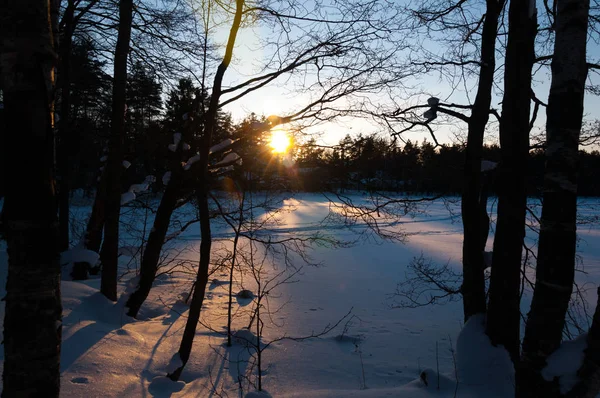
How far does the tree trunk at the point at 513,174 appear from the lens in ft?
14.0

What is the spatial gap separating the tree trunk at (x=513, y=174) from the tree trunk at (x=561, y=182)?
76.6 inches

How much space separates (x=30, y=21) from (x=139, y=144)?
7276 mm

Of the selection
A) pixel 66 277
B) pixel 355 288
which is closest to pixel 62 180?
pixel 66 277

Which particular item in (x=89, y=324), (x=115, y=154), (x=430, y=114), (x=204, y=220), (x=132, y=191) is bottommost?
(x=89, y=324)

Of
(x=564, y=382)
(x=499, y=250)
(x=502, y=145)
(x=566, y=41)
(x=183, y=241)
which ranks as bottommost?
(x=183, y=241)

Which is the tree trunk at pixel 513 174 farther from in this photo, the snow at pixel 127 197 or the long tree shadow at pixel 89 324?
the snow at pixel 127 197

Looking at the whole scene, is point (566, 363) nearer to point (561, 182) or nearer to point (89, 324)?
point (561, 182)

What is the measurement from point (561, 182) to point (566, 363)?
1.08 metres

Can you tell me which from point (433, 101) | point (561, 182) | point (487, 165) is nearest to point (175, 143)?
point (433, 101)

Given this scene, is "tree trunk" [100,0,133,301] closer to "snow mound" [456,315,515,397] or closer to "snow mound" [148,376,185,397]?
"snow mound" [148,376,185,397]

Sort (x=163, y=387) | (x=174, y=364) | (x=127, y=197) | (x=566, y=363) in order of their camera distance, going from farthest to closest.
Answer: (x=127, y=197) → (x=174, y=364) → (x=163, y=387) → (x=566, y=363)

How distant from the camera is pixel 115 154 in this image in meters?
6.61

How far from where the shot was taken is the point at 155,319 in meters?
6.97

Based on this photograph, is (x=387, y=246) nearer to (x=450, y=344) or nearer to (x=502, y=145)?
(x=450, y=344)
